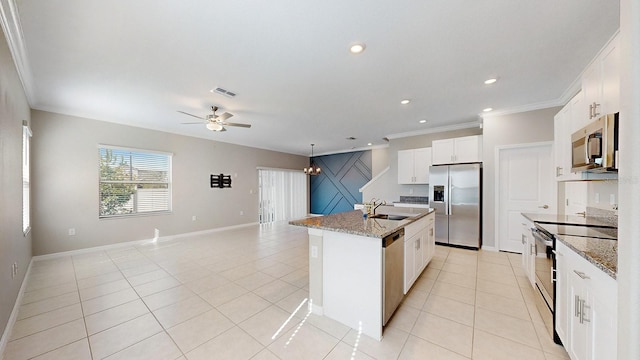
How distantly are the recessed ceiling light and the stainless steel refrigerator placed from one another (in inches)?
138

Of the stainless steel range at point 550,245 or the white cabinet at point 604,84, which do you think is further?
the stainless steel range at point 550,245

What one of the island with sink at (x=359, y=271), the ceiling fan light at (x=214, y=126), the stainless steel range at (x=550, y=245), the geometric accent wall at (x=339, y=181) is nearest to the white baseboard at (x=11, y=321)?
the island with sink at (x=359, y=271)

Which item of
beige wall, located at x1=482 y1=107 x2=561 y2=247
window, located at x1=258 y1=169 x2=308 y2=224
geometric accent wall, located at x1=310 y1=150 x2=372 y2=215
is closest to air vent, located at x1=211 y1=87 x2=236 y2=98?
window, located at x1=258 y1=169 x2=308 y2=224

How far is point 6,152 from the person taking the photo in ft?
7.00

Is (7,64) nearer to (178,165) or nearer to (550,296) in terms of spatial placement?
(178,165)

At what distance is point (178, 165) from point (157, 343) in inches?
188

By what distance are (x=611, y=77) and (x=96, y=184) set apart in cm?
738

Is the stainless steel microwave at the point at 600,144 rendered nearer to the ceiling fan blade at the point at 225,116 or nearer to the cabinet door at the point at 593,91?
the cabinet door at the point at 593,91

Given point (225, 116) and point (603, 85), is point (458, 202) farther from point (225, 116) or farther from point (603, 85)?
point (225, 116)

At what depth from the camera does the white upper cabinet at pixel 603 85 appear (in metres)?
1.75

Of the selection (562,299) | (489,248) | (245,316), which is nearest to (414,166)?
(489,248)

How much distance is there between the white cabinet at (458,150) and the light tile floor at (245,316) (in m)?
2.07

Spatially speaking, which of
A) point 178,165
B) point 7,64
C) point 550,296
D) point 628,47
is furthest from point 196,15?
point 178,165

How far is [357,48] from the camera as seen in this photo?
90.8 inches
